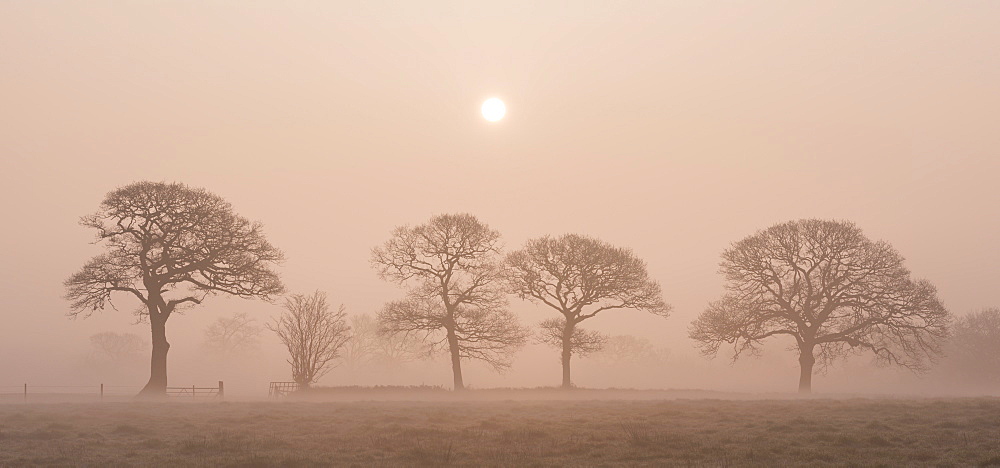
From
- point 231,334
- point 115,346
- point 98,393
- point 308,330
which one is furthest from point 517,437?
point 115,346

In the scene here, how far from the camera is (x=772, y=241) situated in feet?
193

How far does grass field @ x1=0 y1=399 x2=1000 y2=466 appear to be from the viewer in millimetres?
21266

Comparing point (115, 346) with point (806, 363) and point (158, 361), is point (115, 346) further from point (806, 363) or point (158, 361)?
point (806, 363)

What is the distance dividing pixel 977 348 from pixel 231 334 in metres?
132

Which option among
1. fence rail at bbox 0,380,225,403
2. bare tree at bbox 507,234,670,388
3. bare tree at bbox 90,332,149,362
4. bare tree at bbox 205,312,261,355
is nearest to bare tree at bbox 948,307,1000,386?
bare tree at bbox 507,234,670,388

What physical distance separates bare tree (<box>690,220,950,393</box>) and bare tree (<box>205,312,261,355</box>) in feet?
371

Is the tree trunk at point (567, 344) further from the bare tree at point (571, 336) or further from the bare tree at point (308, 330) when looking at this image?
the bare tree at point (308, 330)

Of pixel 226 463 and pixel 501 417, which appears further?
pixel 501 417

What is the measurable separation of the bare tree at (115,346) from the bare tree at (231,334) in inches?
557

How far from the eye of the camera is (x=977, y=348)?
9031 centimetres

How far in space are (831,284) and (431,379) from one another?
3933 inches

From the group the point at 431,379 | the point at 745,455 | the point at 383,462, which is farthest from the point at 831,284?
the point at 431,379

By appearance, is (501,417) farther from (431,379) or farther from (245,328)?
(245,328)

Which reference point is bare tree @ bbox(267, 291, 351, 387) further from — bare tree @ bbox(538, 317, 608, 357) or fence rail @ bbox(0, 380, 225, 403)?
bare tree @ bbox(538, 317, 608, 357)
